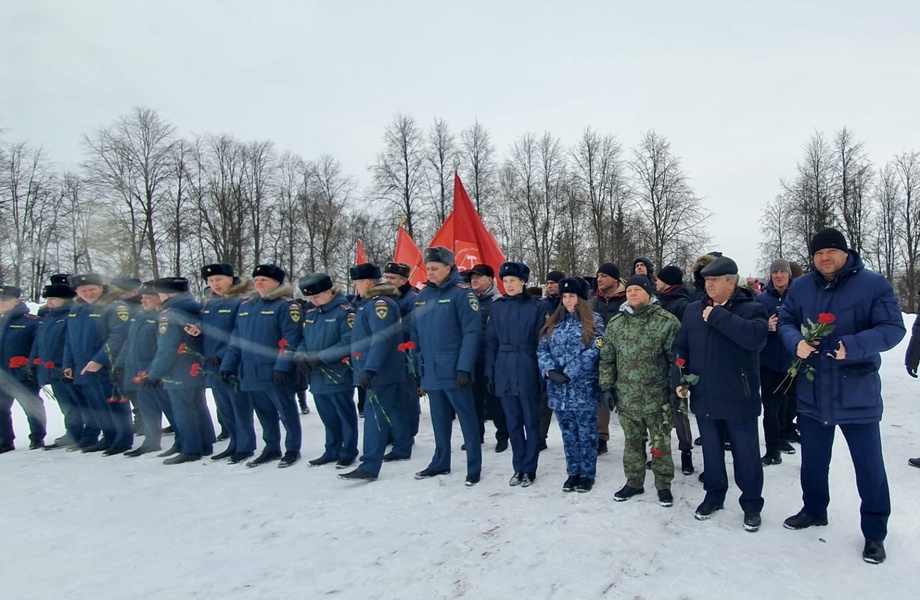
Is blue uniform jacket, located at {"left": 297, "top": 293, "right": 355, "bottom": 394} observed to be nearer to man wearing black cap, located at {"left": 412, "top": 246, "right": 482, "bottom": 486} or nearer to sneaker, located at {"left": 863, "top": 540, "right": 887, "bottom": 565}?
man wearing black cap, located at {"left": 412, "top": 246, "right": 482, "bottom": 486}

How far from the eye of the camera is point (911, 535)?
3.67m

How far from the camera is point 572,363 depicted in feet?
16.0

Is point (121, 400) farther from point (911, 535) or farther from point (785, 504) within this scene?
point (911, 535)

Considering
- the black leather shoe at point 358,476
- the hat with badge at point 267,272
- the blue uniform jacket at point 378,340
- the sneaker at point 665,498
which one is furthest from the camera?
the hat with badge at point 267,272

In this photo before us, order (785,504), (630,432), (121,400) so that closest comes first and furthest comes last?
1. (785,504)
2. (630,432)
3. (121,400)

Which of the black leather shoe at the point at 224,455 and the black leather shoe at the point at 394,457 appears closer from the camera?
the black leather shoe at the point at 394,457

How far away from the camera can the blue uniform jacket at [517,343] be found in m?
5.08

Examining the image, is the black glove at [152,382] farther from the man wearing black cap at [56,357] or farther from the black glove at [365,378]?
the black glove at [365,378]

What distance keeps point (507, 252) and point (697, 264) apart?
1212 inches

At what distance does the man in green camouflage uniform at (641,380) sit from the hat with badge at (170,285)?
17.3 feet

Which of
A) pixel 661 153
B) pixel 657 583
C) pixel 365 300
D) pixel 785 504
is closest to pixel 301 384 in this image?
pixel 365 300

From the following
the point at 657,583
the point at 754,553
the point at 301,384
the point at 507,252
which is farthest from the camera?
the point at 507,252

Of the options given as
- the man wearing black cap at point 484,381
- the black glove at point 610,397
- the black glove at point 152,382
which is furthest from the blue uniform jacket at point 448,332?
the black glove at point 152,382

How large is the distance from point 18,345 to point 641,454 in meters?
8.42
